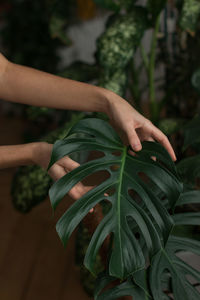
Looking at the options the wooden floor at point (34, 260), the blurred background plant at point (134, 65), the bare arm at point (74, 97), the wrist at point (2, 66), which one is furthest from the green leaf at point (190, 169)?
the wooden floor at point (34, 260)

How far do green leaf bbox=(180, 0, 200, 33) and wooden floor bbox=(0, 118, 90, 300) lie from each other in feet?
3.24

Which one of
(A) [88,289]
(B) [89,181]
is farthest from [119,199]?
(A) [88,289]

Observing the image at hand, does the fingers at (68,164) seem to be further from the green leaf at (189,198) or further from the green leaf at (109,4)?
the green leaf at (109,4)

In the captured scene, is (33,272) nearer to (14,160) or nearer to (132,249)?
(14,160)

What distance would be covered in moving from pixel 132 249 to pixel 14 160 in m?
0.34

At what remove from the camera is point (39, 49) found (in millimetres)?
2627

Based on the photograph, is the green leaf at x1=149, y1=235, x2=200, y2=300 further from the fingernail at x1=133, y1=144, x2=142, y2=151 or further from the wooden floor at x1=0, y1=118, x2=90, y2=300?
the wooden floor at x1=0, y1=118, x2=90, y2=300

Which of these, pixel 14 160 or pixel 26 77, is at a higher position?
pixel 26 77

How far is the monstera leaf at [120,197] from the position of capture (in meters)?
0.67

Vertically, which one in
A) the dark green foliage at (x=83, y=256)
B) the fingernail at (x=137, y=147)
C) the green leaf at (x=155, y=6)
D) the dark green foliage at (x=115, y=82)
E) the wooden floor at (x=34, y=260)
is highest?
the green leaf at (x=155, y=6)

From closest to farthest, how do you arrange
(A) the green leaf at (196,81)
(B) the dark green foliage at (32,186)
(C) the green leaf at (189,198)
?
(C) the green leaf at (189,198) < (A) the green leaf at (196,81) < (B) the dark green foliage at (32,186)

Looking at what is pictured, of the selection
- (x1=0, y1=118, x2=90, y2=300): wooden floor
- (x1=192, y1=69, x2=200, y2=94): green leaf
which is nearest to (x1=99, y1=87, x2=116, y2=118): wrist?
(x1=192, y1=69, x2=200, y2=94): green leaf

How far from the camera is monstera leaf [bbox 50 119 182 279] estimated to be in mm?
667

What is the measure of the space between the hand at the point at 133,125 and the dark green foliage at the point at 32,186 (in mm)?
512
